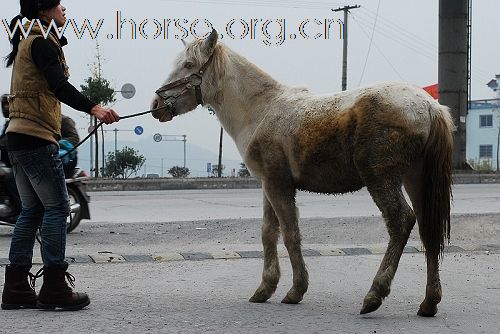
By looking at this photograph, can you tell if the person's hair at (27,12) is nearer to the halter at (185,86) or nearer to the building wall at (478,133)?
the halter at (185,86)

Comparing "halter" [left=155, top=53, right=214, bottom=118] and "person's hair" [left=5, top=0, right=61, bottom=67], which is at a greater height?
"person's hair" [left=5, top=0, right=61, bottom=67]

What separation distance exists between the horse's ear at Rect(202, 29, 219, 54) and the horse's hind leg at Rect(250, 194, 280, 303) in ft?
3.77

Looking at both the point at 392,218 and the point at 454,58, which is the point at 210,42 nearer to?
the point at 392,218

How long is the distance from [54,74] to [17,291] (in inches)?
58.4

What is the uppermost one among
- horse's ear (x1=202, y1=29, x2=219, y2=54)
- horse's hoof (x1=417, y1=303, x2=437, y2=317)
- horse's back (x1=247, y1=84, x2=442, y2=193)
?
horse's ear (x1=202, y1=29, x2=219, y2=54)

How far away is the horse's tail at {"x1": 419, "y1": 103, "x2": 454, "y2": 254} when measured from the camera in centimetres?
Answer: 596

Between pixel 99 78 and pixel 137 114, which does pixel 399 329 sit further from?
pixel 99 78

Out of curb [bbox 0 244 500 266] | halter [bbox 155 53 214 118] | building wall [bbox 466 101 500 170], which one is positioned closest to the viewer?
halter [bbox 155 53 214 118]

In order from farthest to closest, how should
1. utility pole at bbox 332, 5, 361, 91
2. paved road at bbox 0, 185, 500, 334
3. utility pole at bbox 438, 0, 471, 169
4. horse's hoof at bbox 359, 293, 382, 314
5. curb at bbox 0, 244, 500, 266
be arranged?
utility pole at bbox 332, 5, 361, 91
utility pole at bbox 438, 0, 471, 169
curb at bbox 0, 244, 500, 266
horse's hoof at bbox 359, 293, 382, 314
paved road at bbox 0, 185, 500, 334

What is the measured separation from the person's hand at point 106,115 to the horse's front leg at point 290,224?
1.18 m

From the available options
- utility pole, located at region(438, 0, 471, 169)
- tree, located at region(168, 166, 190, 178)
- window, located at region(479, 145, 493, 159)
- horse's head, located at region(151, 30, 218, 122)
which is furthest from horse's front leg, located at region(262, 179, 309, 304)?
window, located at region(479, 145, 493, 159)

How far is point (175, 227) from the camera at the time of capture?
1248 cm

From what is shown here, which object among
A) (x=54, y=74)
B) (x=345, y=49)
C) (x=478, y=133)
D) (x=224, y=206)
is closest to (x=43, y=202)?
(x=54, y=74)

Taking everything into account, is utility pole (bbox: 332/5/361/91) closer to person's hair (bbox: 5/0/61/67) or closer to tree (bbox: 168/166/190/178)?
tree (bbox: 168/166/190/178)
